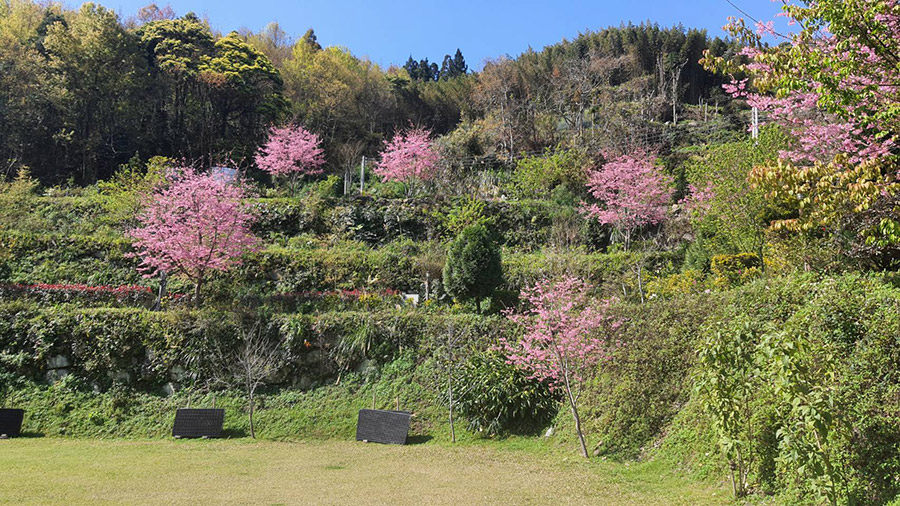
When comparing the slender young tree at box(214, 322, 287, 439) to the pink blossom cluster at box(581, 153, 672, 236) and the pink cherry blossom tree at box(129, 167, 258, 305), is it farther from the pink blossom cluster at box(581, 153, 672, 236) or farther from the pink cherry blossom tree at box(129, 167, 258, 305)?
the pink blossom cluster at box(581, 153, 672, 236)

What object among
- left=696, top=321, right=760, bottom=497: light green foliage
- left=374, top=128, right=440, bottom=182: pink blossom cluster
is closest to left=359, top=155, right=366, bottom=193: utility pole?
left=374, top=128, right=440, bottom=182: pink blossom cluster

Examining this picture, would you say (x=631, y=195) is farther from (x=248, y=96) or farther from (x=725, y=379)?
(x=248, y=96)

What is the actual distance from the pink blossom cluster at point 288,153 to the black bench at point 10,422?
17.0 metres

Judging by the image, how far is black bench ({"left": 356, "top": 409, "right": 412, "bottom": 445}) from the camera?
10242 mm

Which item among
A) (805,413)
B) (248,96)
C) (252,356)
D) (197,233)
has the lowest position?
(252,356)

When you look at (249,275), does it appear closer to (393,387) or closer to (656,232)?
(393,387)

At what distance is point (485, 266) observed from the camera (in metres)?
13.3

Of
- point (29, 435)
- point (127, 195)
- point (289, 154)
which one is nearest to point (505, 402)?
point (29, 435)

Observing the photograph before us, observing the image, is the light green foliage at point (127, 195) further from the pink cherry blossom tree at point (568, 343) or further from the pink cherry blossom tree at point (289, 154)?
the pink cherry blossom tree at point (568, 343)

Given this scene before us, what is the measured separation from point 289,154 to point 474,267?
54.7 ft

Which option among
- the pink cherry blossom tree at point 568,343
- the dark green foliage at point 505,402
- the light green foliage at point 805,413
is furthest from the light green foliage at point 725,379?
the dark green foliage at point 505,402

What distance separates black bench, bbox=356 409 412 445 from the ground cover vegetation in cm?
58

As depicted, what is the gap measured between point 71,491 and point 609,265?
1327 cm

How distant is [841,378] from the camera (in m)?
5.59
